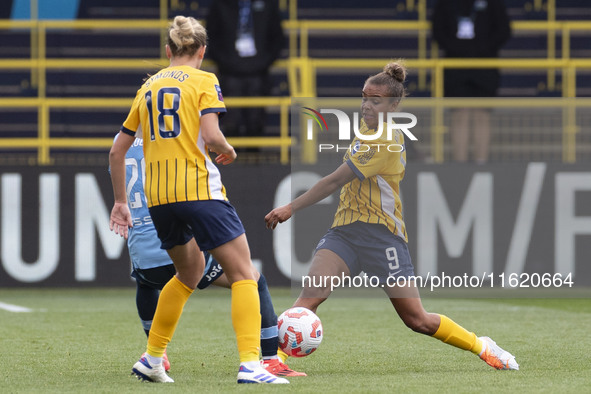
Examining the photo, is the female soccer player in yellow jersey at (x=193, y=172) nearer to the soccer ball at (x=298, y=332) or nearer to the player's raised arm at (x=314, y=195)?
the player's raised arm at (x=314, y=195)

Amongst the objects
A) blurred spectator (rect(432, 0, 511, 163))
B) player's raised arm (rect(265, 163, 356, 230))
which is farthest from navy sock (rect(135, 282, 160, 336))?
blurred spectator (rect(432, 0, 511, 163))

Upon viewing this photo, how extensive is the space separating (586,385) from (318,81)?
10191 millimetres

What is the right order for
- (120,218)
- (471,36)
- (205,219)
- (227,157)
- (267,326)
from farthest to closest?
(471,36) → (267,326) → (120,218) → (227,157) → (205,219)

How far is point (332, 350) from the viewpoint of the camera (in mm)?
6828

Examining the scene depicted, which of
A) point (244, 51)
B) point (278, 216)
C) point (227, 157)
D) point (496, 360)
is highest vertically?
point (244, 51)

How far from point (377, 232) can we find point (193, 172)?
1220 mm

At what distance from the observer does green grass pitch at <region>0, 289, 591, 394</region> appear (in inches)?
205

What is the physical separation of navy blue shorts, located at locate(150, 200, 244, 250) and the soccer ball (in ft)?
2.66

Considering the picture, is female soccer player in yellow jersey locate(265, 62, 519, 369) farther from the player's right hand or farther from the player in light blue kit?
the player's right hand

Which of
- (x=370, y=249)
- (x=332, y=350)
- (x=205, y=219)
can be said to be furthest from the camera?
(x=332, y=350)

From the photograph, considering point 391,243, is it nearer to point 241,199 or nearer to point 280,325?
point 280,325

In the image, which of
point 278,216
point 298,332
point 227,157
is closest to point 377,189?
point 278,216

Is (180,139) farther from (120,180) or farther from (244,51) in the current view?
(244,51)

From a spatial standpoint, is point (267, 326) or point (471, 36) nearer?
point (267, 326)
